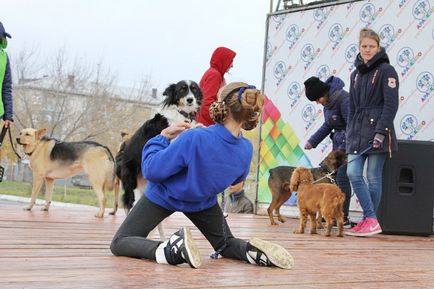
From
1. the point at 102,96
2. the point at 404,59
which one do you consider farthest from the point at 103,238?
the point at 102,96

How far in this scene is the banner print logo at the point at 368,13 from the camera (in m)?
7.57

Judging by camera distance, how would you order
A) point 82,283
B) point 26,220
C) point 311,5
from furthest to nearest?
point 311,5, point 26,220, point 82,283

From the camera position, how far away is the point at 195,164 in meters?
3.44

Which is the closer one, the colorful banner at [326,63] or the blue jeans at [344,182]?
the blue jeans at [344,182]

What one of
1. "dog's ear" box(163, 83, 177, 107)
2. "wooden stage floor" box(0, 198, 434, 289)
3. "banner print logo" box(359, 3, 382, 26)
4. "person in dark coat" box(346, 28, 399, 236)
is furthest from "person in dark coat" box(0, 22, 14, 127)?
"banner print logo" box(359, 3, 382, 26)

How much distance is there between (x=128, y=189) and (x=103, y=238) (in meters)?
0.70

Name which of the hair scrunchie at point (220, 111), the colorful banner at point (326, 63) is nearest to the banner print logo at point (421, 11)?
the colorful banner at point (326, 63)

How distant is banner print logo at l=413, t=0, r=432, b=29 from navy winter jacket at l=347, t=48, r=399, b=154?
1216 millimetres

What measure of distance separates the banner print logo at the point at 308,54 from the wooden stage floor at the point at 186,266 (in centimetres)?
319

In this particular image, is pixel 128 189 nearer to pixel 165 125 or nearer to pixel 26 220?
pixel 165 125

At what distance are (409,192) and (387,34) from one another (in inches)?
74.3

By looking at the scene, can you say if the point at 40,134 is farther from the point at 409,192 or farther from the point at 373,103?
the point at 409,192

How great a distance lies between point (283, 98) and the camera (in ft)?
28.4

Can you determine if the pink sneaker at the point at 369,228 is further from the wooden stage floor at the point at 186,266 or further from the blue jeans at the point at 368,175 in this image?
the wooden stage floor at the point at 186,266
